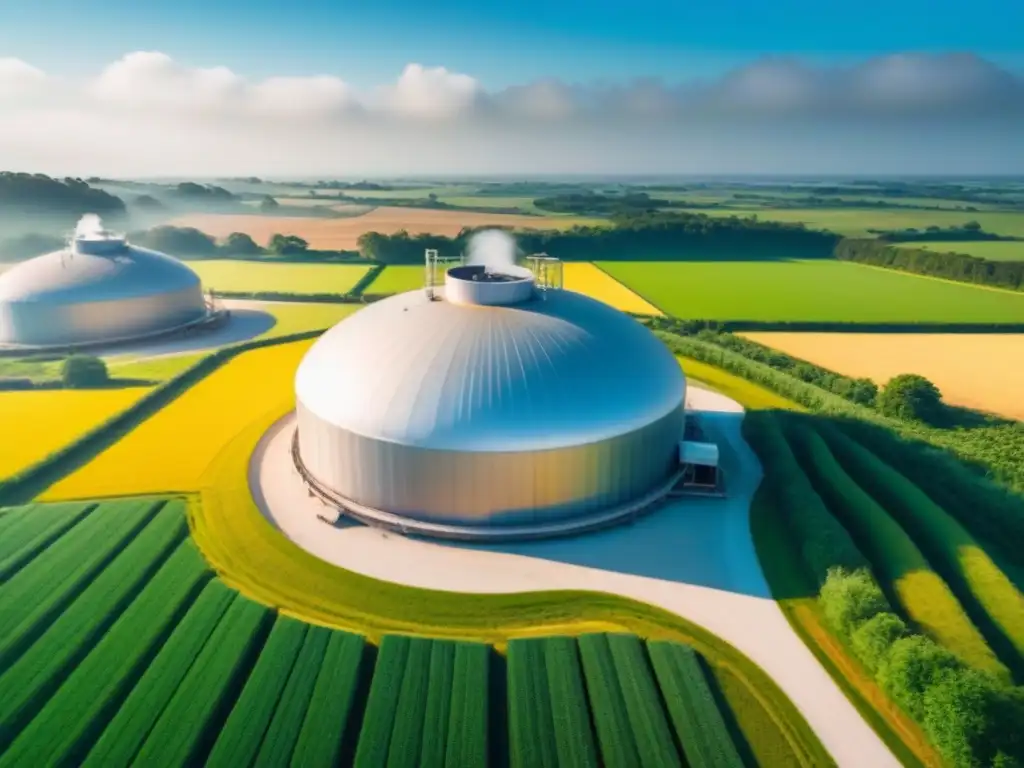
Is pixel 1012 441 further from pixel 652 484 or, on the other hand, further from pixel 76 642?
pixel 76 642

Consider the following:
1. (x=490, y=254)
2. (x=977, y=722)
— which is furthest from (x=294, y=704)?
(x=490, y=254)

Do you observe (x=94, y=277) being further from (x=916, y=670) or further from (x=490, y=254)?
(x=916, y=670)

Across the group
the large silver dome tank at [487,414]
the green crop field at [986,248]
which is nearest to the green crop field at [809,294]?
the green crop field at [986,248]

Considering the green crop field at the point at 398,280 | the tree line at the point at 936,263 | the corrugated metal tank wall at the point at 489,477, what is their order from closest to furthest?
the corrugated metal tank wall at the point at 489,477 < the green crop field at the point at 398,280 < the tree line at the point at 936,263

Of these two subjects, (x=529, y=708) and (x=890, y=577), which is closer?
(x=529, y=708)

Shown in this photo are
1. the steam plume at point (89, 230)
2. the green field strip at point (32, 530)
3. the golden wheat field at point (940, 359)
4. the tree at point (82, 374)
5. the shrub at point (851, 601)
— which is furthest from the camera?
the steam plume at point (89, 230)

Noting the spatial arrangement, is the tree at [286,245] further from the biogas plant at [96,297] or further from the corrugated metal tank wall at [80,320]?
the corrugated metal tank wall at [80,320]

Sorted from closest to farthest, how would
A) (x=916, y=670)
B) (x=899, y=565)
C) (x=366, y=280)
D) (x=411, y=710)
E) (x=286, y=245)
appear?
(x=411, y=710) < (x=916, y=670) < (x=899, y=565) < (x=366, y=280) < (x=286, y=245)
